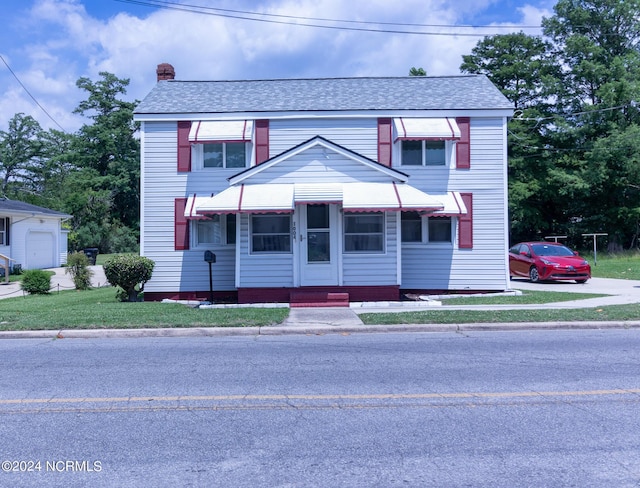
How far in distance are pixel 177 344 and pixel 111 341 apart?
1356 millimetres

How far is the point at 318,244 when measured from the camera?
15.2m

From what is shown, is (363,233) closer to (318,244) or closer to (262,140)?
(318,244)

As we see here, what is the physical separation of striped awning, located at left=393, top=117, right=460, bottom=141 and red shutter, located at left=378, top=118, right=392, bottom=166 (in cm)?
32

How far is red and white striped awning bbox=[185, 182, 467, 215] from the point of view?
14.1 m

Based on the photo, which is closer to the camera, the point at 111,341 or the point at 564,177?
the point at 111,341

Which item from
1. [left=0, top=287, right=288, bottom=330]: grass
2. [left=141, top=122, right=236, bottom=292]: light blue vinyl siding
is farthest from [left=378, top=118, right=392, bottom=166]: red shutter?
[left=0, top=287, right=288, bottom=330]: grass

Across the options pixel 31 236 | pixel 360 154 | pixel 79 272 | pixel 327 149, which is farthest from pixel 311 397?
pixel 31 236

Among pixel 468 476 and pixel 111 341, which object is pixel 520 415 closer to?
pixel 468 476

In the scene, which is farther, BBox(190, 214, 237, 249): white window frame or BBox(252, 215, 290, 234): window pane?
BBox(190, 214, 237, 249): white window frame

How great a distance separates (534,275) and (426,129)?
7.68 m

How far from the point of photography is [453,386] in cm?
662

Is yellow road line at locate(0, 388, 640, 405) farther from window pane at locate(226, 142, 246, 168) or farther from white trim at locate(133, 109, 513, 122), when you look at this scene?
white trim at locate(133, 109, 513, 122)

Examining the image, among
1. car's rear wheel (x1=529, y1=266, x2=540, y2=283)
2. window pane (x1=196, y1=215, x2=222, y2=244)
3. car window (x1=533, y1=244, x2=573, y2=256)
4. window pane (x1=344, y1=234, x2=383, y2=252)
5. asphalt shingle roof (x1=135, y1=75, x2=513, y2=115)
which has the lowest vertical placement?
car's rear wheel (x1=529, y1=266, x2=540, y2=283)

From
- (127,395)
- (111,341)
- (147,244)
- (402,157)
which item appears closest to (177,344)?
(111,341)
